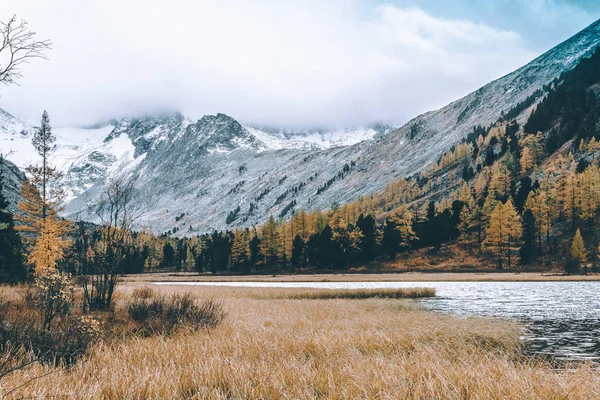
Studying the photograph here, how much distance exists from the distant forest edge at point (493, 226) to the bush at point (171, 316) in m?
31.7

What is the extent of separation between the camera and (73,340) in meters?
9.76

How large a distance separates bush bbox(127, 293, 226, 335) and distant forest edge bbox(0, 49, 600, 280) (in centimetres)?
3172

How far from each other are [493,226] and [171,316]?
3088 inches

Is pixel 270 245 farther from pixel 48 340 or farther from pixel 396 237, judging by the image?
pixel 48 340

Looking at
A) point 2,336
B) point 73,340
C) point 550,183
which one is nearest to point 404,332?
point 73,340

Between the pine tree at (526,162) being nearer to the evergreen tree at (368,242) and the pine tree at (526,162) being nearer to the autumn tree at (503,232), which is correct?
the autumn tree at (503,232)

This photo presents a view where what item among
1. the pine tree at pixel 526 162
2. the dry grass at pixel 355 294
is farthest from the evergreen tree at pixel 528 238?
the dry grass at pixel 355 294

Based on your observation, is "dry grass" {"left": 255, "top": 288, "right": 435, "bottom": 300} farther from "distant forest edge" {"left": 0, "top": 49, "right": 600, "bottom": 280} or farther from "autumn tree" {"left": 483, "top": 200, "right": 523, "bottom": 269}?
"autumn tree" {"left": 483, "top": 200, "right": 523, "bottom": 269}

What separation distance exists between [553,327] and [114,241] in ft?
65.1

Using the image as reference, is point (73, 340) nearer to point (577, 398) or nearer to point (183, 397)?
point (183, 397)

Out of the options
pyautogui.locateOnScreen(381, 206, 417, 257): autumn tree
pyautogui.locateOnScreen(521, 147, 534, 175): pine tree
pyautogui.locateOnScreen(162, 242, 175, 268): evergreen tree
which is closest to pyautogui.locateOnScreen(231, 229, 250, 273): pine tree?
pyautogui.locateOnScreen(381, 206, 417, 257): autumn tree

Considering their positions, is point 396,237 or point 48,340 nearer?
point 48,340

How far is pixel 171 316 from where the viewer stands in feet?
45.6

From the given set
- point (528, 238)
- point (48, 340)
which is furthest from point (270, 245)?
point (48, 340)
